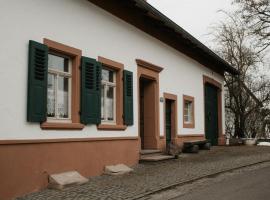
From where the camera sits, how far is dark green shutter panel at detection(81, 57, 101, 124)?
11469 mm

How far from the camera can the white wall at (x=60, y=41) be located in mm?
9016

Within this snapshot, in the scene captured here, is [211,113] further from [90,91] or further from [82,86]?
[82,86]

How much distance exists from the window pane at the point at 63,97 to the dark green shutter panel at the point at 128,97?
2.76 m

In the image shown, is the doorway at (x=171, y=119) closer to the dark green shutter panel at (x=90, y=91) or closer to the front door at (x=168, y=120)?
the front door at (x=168, y=120)

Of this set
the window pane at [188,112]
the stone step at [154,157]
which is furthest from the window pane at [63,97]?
the window pane at [188,112]

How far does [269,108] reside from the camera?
35.4 metres

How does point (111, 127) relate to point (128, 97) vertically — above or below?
below

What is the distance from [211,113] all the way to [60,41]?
46.6 feet

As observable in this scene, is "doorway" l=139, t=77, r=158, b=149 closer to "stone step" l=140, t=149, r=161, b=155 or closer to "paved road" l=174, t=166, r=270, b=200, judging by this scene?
"stone step" l=140, t=149, r=161, b=155

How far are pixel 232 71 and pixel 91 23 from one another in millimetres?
15478

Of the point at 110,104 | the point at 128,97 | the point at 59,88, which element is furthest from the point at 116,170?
the point at 59,88

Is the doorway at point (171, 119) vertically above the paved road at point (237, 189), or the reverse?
the doorway at point (171, 119)

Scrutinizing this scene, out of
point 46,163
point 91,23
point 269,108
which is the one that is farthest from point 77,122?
point 269,108

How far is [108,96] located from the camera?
13203 millimetres
